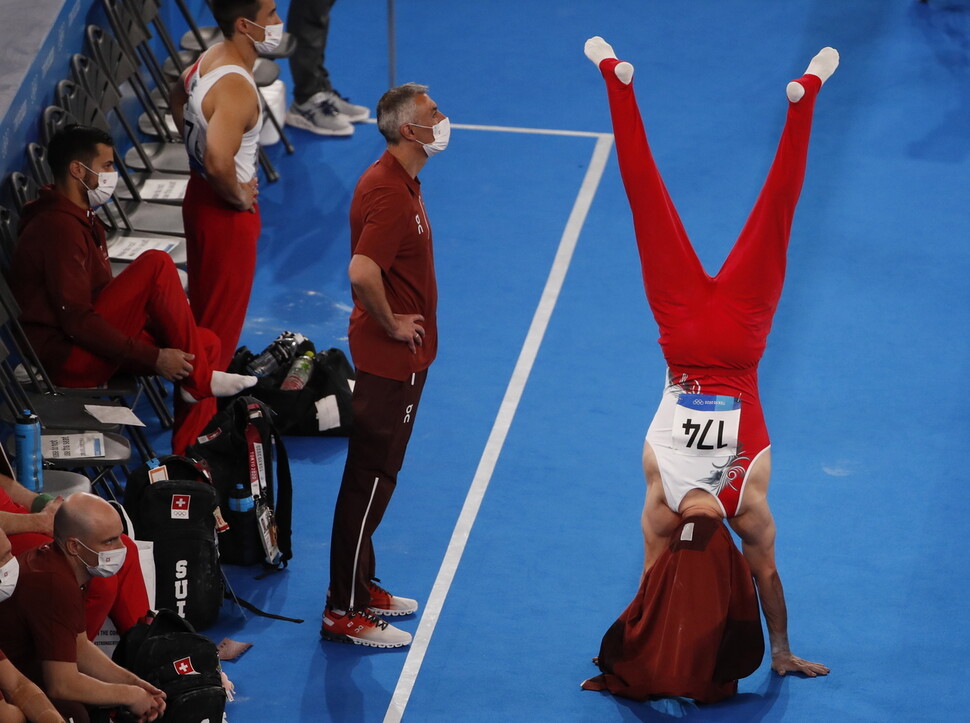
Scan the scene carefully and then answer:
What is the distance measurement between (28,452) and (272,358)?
5.56 ft

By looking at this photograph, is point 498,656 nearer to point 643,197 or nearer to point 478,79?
point 643,197

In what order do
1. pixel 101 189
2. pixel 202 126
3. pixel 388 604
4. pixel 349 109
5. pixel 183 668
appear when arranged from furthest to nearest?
pixel 349 109, pixel 202 126, pixel 101 189, pixel 388 604, pixel 183 668

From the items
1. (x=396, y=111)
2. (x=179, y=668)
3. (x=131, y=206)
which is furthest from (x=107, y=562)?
(x=131, y=206)

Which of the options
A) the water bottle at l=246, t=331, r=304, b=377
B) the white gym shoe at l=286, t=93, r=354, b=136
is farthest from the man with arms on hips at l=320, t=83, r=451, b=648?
the white gym shoe at l=286, t=93, r=354, b=136

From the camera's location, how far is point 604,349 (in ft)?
25.0

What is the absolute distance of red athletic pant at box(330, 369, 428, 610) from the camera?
17.5 feet

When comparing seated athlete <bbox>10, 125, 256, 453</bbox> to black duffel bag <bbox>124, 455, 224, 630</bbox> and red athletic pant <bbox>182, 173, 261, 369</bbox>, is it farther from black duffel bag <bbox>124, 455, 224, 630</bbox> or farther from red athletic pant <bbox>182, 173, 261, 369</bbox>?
black duffel bag <bbox>124, 455, 224, 630</bbox>

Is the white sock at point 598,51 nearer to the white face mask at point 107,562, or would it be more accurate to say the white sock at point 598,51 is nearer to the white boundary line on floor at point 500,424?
the white boundary line on floor at point 500,424

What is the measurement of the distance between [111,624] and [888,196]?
6.06 m

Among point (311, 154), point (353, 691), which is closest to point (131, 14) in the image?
point (311, 154)

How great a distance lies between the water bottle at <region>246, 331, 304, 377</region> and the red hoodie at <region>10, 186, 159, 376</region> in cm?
89

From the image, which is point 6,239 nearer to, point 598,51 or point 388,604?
point 388,604

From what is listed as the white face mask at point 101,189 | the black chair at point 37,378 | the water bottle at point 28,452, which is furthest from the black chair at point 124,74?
the water bottle at point 28,452

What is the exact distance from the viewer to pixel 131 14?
8.18 metres
